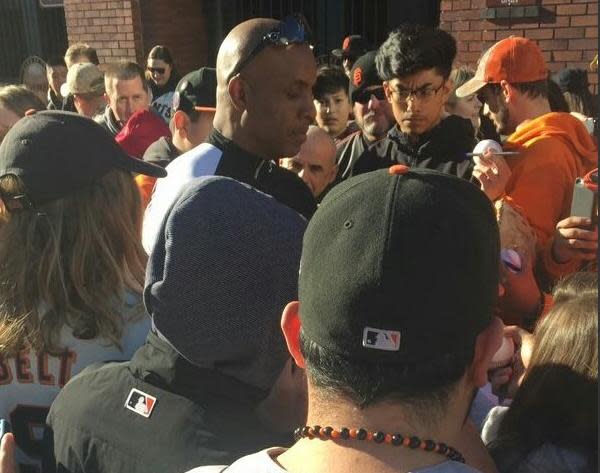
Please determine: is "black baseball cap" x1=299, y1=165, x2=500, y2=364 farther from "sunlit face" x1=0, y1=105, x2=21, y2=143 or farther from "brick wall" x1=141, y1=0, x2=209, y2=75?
"brick wall" x1=141, y1=0, x2=209, y2=75

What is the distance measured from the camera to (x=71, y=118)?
1.84 meters

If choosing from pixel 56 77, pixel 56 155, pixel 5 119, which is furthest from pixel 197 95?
pixel 56 77

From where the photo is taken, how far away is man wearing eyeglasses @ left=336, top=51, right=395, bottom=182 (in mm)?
3656

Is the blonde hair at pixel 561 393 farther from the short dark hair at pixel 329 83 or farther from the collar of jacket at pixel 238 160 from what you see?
the short dark hair at pixel 329 83

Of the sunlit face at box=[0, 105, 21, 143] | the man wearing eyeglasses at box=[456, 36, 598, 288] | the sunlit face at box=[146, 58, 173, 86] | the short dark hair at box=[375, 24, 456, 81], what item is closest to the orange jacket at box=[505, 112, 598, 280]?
the man wearing eyeglasses at box=[456, 36, 598, 288]

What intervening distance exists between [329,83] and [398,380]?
3960 millimetres

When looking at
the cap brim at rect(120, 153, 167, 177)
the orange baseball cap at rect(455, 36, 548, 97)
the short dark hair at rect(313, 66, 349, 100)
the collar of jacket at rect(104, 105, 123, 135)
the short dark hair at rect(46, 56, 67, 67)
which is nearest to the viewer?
the cap brim at rect(120, 153, 167, 177)

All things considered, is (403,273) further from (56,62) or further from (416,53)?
(56,62)

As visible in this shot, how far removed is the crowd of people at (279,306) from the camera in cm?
91

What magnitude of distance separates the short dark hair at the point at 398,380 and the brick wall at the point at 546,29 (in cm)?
474

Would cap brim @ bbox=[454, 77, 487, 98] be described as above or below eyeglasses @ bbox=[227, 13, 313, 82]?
below

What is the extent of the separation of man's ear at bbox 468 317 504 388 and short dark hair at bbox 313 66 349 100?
3814 mm

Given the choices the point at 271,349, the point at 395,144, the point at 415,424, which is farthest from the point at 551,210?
the point at 415,424

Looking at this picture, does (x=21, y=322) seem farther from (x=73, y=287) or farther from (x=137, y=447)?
(x=137, y=447)
